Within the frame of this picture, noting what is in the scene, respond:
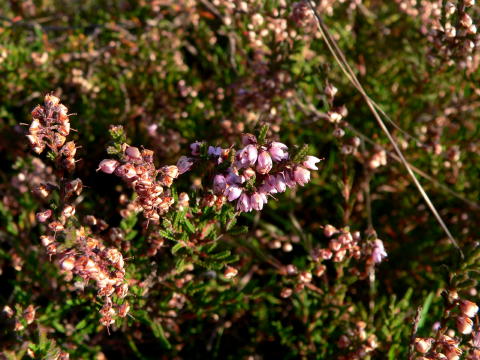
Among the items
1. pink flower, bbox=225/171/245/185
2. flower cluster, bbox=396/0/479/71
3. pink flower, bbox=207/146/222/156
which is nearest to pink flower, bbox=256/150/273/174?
pink flower, bbox=225/171/245/185

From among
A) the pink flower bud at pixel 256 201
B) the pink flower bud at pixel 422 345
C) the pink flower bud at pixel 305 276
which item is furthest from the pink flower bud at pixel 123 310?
the pink flower bud at pixel 422 345

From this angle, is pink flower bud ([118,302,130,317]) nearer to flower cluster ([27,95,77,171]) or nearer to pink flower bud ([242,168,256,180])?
flower cluster ([27,95,77,171])

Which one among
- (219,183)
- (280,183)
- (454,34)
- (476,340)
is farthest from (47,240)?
(454,34)

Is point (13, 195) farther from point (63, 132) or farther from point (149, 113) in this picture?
point (63, 132)

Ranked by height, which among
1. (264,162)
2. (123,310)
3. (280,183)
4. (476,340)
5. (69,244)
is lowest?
(123,310)

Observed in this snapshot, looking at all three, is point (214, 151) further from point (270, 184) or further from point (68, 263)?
point (68, 263)
